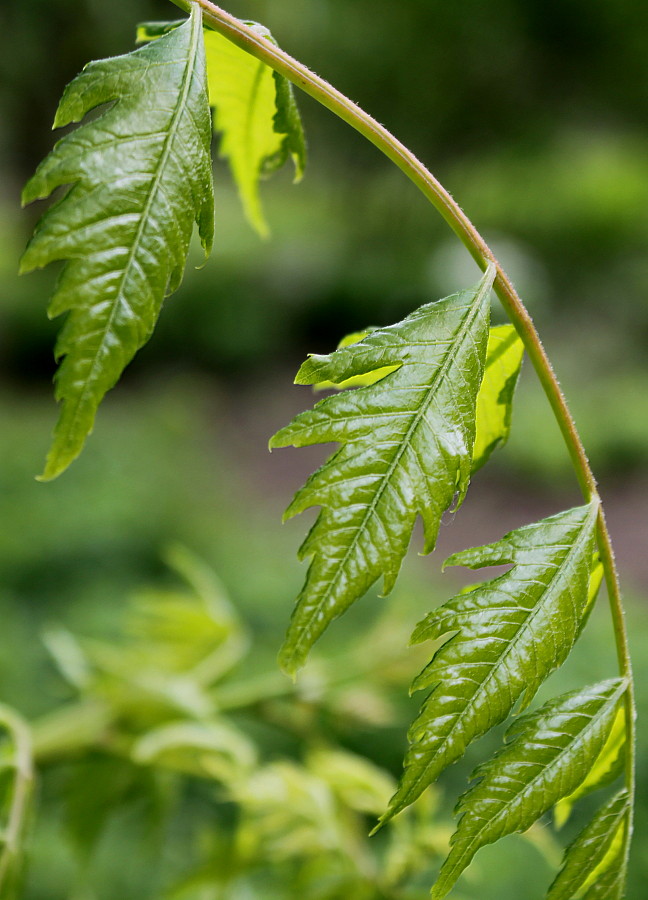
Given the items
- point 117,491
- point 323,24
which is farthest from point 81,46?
point 117,491

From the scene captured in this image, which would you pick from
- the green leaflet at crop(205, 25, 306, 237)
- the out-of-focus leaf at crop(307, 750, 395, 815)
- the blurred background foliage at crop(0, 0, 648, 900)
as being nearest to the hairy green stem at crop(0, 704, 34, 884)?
the blurred background foliage at crop(0, 0, 648, 900)

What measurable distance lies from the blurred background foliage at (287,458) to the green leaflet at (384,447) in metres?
0.38

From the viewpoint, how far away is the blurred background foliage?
718 mm

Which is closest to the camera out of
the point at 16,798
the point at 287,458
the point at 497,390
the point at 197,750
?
the point at 497,390

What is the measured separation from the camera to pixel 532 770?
0.35 meters

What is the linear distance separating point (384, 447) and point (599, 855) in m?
0.19

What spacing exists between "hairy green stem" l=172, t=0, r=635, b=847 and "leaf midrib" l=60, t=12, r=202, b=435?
0.08ft

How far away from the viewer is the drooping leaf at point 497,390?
16.7 inches

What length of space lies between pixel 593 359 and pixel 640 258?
5.48 feet

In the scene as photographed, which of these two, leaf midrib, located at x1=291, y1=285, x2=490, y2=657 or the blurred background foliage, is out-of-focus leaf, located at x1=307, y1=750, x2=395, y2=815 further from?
leaf midrib, located at x1=291, y1=285, x2=490, y2=657

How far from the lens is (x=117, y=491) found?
3.90 metres

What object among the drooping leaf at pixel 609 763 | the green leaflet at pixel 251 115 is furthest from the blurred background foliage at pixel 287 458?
the green leaflet at pixel 251 115

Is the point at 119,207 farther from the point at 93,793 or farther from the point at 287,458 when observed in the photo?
the point at 287,458

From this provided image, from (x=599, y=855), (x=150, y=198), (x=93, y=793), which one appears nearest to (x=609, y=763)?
(x=599, y=855)
